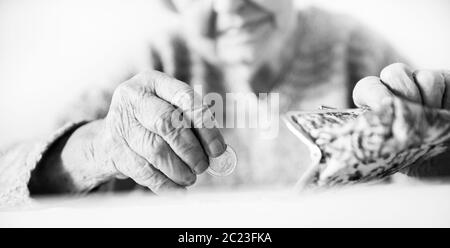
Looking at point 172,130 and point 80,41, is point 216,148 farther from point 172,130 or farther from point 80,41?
point 80,41

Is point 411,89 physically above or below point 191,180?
above

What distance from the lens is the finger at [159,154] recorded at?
3.65 feet

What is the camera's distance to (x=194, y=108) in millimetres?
1137

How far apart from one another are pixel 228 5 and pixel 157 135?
1.35 ft

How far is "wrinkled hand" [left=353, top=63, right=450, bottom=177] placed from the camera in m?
1.13

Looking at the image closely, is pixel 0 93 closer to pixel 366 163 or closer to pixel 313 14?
pixel 313 14

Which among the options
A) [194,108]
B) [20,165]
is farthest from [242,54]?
[20,165]

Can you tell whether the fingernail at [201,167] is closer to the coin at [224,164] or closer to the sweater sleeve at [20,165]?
the coin at [224,164]

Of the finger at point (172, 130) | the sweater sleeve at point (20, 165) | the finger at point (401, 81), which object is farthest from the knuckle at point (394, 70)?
the sweater sleeve at point (20, 165)

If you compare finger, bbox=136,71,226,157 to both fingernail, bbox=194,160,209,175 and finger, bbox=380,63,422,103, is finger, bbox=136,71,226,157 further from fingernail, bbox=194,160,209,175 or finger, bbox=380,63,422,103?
finger, bbox=380,63,422,103

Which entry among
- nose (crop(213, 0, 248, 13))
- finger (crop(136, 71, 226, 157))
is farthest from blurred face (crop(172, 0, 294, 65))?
finger (crop(136, 71, 226, 157))

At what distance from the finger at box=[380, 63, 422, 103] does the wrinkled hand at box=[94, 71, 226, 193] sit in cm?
48

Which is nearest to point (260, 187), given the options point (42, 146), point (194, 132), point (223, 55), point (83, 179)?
point (194, 132)
